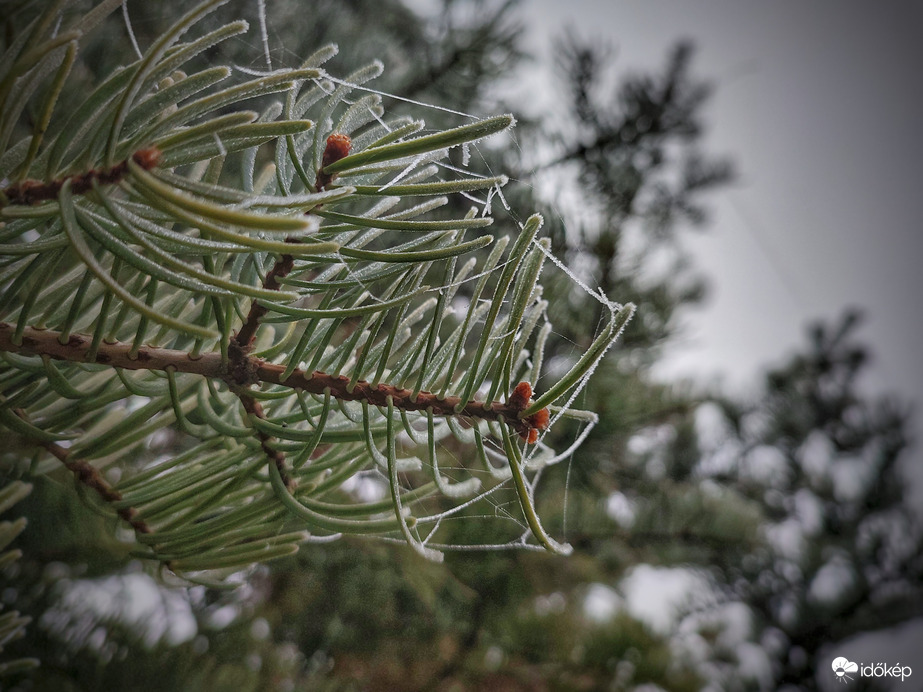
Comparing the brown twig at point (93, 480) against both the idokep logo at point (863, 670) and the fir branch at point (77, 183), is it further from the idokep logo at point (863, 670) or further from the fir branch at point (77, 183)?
the idokep logo at point (863, 670)

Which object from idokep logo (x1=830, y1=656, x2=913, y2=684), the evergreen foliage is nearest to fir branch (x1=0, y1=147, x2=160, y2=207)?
the evergreen foliage

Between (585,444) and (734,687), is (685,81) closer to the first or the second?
(585,444)

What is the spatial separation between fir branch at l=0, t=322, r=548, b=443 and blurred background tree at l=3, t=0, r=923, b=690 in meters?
0.06

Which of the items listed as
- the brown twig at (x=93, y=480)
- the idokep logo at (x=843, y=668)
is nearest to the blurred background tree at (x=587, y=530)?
the idokep logo at (x=843, y=668)

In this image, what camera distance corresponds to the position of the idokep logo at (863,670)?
21.4 inches

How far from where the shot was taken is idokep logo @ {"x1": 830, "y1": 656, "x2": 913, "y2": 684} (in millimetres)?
543

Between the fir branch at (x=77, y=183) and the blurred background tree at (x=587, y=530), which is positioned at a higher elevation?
the fir branch at (x=77, y=183)

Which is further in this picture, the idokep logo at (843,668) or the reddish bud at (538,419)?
the idokep logo at (843,668)

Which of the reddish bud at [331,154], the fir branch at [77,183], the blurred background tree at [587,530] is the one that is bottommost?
the blurred background tree at [587,530]

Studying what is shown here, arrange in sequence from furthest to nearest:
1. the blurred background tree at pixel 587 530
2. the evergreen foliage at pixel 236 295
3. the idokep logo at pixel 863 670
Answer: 1. the idokep logo at pixel 863 670
2. the blurred background tree at pixel 587 530
3. the evergreen foliage at pixel 236 295

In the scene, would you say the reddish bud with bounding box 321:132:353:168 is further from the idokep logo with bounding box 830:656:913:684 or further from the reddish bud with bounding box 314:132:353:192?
the idokep logo with bounding box 830:656:913:684

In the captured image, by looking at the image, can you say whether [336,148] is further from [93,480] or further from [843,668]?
[843,668]

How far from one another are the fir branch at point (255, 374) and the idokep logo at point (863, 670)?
0.61 meters

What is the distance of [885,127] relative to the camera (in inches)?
18.8
